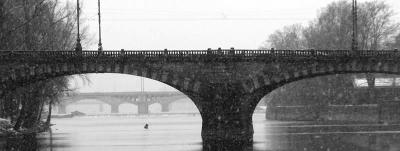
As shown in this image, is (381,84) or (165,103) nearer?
(381,84)

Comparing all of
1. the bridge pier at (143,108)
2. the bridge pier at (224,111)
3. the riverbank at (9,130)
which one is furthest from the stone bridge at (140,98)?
the bridge pier at (224,111)

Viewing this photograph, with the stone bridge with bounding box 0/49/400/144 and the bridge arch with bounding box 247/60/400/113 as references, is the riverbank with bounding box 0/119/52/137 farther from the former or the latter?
the bridge arch with bounding box 247/60/400/113

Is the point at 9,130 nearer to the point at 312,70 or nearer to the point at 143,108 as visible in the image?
the point at 312,70

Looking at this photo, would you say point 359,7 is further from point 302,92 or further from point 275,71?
point 275,71

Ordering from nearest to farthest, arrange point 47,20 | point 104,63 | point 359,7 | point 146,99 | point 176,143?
point 176,143, point 104,63, point 47,20, point 359,7, point 146,99

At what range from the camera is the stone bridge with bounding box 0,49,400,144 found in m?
59.4

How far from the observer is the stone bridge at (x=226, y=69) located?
195 feet

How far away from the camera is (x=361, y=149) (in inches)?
1763

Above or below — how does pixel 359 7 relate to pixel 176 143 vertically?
above

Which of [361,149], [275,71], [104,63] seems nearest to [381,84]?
[275,71]

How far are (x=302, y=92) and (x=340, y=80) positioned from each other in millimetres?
6185

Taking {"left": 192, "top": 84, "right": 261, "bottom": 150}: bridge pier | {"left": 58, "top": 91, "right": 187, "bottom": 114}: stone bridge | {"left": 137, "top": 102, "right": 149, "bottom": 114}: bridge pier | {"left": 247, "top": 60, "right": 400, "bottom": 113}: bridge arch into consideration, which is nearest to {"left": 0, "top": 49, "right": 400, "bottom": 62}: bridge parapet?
{"left": 247, "top": 60, "right": 400, "bottom": 113}: bridge arch

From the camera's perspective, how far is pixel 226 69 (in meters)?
59.7

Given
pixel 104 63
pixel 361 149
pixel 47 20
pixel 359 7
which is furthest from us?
pixel 359 7
